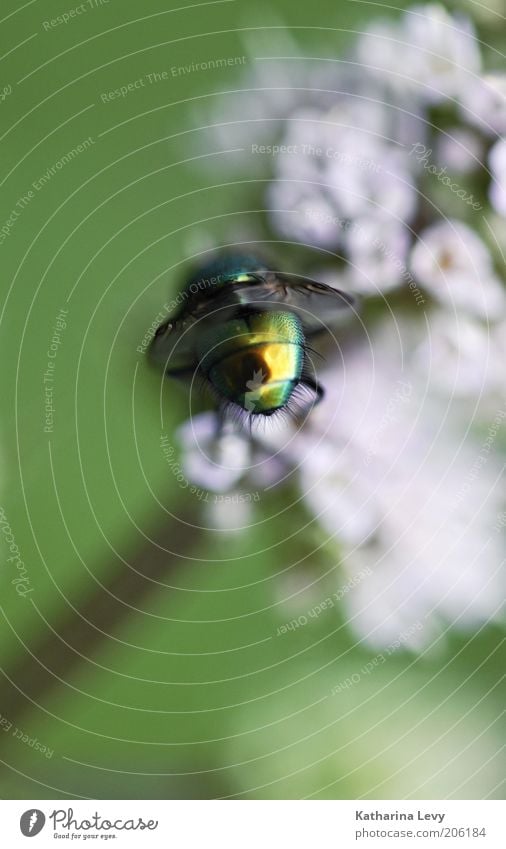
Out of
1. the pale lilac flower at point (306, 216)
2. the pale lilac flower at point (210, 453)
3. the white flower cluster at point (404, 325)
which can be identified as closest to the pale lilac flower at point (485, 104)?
the white flower cluster at point (404, 325)

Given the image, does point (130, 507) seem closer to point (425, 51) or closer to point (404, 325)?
point (404, 325)

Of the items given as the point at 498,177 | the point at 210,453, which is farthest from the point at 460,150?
the point at 210,453

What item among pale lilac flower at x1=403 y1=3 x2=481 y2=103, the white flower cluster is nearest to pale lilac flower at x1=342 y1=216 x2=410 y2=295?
the white flower cluster

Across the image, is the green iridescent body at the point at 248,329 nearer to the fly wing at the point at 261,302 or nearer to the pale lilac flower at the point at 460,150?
the fly wing at the point at 261,302

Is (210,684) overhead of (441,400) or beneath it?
beneath

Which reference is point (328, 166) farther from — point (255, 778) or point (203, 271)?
point (255, 778)

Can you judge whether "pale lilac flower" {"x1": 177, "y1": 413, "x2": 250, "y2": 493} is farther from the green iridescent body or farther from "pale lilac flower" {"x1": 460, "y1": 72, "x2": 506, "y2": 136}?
"pale lilac flower" {"x1": 460, "y1": 72, "x2": 506, "y2": 136}

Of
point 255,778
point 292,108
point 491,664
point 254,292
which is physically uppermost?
point 292,108

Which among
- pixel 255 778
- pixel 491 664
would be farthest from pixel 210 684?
pixel 491 664
